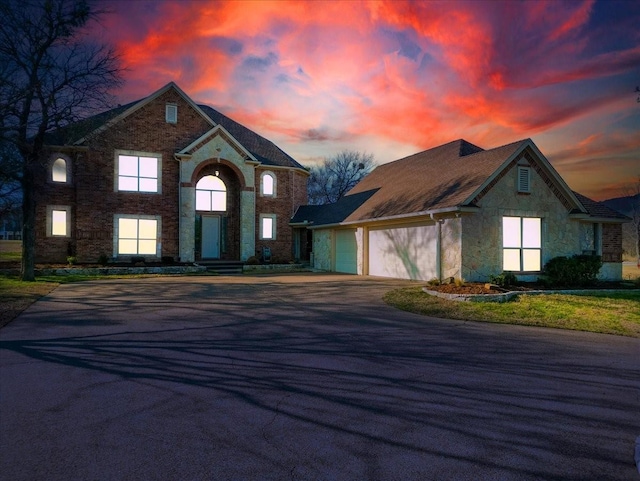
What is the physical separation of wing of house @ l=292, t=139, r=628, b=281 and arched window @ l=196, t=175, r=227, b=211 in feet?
29.9

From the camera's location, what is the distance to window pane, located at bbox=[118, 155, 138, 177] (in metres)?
24.7

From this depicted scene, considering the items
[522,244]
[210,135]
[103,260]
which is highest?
[210,135]

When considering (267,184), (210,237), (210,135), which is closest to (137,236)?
(210,237)

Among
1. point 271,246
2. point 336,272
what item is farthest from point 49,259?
point 336,272

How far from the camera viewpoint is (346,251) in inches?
986

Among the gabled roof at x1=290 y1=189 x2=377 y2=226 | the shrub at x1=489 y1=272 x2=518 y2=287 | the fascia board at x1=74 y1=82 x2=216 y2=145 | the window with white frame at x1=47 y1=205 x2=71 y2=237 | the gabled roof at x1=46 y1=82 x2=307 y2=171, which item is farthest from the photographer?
the gabled roof at x1=290 y1=189 x2=377 y2=226

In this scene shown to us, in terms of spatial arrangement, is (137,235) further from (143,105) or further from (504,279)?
(504,279)

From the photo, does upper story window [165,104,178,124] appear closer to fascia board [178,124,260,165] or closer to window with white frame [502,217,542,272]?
fascia board [178,124,260,165]

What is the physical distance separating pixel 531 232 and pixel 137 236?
65.1ft

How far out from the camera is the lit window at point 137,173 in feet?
81.2

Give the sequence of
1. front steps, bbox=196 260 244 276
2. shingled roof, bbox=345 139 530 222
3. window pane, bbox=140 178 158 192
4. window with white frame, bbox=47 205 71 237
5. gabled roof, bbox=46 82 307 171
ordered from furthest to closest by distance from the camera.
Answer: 1. window pane, bbox=140 178 158 192
2. front steps, bbox=196 260 244 276
3. window with white frame, bbox=47 205 71 237
4. gabled roof, bbox=46 82 307 171
5. shingled roof, bbox=345 139 530 222

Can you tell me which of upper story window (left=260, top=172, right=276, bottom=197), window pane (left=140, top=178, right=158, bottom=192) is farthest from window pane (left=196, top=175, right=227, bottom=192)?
window pane (left=140, top=178, right=158, bottom=192)

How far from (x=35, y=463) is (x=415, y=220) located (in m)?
16.9

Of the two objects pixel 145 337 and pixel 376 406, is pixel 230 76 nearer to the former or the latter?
pixel 145 337
